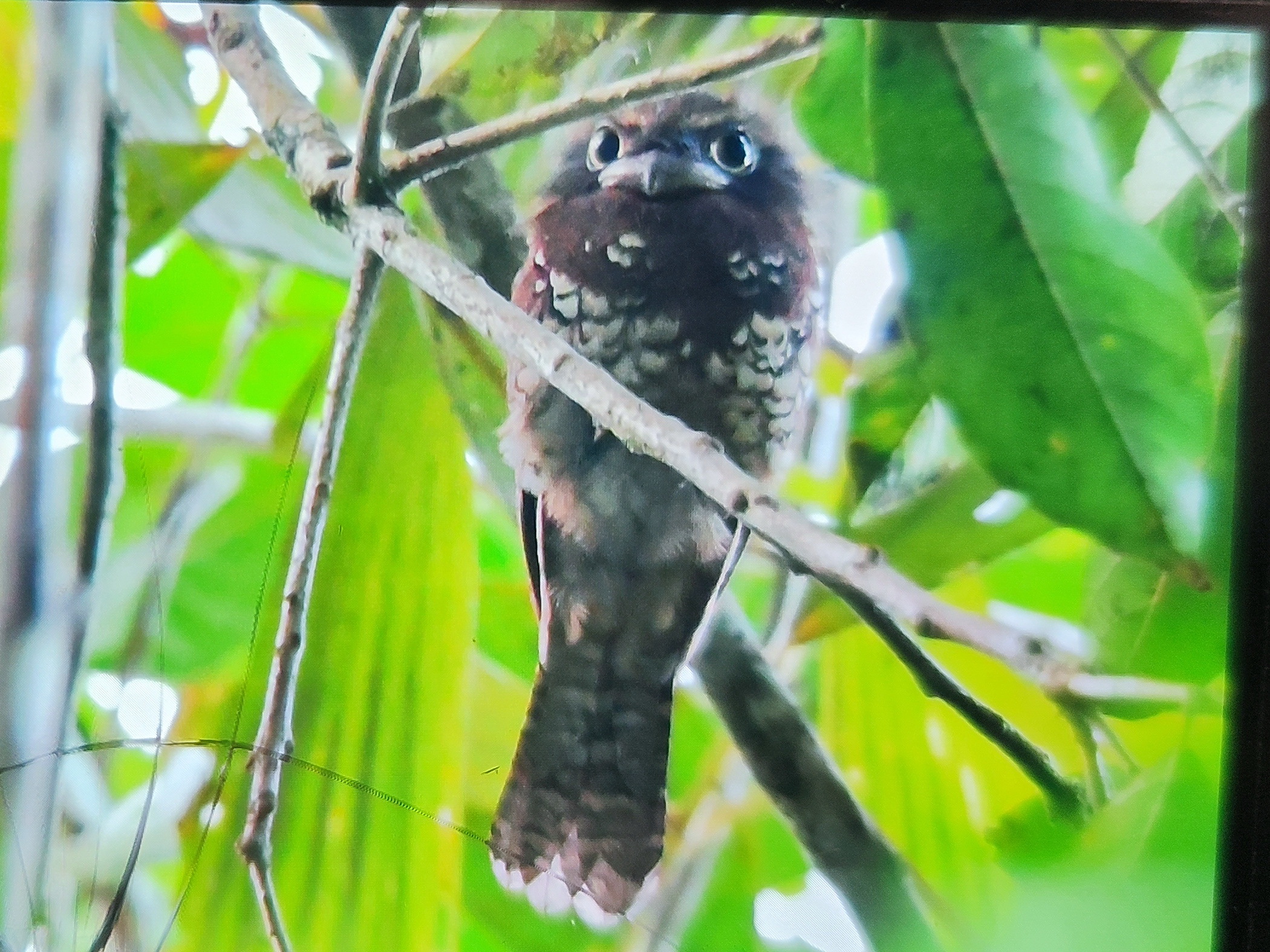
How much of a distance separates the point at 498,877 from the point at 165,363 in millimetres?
520

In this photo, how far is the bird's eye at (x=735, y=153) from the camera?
76 cm

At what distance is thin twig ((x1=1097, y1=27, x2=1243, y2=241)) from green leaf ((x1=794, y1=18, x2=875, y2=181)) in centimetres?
21

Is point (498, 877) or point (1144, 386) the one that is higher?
point (1144, 386)

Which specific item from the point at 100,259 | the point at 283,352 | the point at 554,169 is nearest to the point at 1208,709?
the point at 554,169

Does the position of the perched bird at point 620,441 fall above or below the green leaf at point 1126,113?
below

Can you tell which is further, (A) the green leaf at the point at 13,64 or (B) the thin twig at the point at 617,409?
(A) the green leaf at the point at 13,64

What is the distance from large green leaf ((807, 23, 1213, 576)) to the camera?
2.44ft

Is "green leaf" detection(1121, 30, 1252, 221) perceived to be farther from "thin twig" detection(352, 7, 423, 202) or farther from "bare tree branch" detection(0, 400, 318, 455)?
"bare tree branch" detection(0, 400, 318, 455)

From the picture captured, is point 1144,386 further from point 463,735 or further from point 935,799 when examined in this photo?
point 463,735

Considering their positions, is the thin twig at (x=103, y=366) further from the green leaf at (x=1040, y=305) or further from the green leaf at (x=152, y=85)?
the green leaf at (x=1040, y=305)

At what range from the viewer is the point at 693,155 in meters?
0.76

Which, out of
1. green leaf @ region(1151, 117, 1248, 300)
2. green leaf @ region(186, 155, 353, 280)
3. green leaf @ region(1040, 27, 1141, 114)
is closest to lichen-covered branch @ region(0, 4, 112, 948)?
green leaf @ region(186, 155, 353, 280)

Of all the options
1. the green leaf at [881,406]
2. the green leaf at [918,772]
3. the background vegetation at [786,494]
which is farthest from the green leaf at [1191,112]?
the green leaf at [918,772]

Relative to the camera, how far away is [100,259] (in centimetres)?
79
